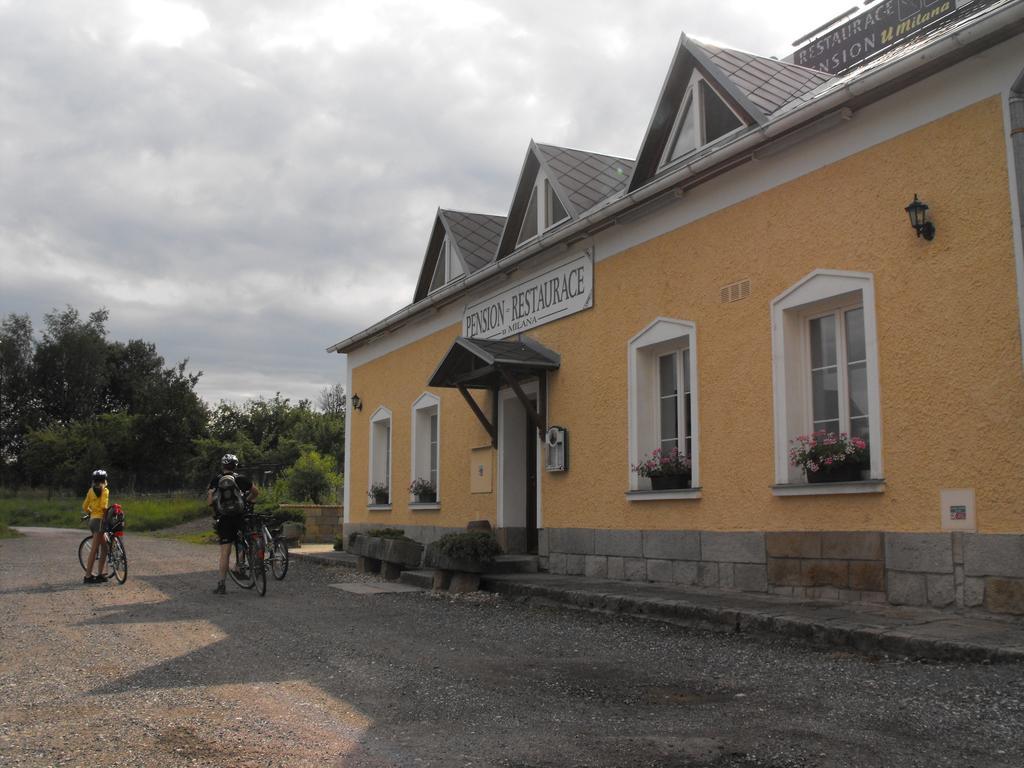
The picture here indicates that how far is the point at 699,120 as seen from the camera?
10648 millimetres

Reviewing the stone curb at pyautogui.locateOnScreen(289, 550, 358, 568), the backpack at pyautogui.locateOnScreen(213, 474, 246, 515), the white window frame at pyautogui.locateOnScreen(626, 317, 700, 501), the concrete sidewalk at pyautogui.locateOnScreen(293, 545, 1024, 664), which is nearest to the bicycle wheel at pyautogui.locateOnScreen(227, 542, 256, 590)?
the backpack at pyautogui.locateOnScreen(213, 474, 246, 515)

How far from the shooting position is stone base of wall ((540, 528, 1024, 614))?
6.87 metres

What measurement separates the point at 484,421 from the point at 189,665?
8.06 meters

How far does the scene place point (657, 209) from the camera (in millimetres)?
10805

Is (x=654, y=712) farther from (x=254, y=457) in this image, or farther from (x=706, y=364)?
(x=254, y=457)

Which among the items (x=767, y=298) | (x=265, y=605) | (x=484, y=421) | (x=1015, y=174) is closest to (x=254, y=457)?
(x=484, y=421)

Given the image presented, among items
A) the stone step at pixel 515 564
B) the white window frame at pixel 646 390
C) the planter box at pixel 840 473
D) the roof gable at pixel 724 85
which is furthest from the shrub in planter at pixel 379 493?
the planter box at pixel 840 473

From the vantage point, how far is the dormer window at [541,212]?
1373 cm

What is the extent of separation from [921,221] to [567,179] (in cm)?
677

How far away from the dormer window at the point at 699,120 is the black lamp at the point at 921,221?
2.98 m

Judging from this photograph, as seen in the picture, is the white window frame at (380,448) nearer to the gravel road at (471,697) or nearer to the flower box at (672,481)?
the flower box at (672,481)

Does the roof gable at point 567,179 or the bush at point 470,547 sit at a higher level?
the roof gable at point 567,179

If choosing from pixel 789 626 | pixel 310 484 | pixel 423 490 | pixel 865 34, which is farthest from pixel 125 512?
pixel 789 626

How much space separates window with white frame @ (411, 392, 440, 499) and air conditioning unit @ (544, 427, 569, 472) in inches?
179
